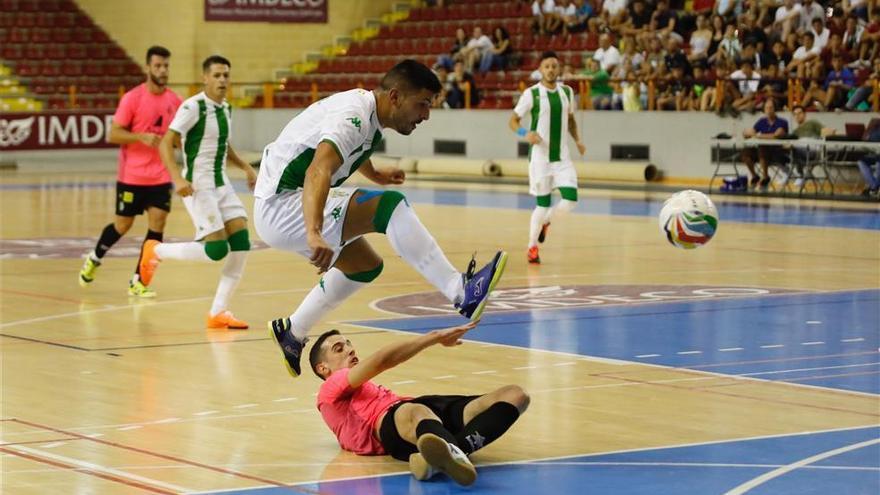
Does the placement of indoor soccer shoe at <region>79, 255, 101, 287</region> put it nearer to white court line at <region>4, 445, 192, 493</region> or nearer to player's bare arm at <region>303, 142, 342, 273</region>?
white court line at <region>4, 445, 192, 493</region>

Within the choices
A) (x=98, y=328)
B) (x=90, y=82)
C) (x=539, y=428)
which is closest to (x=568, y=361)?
(x=539, y=428)

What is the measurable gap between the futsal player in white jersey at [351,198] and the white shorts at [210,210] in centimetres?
380

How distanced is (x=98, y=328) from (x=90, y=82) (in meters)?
28.3

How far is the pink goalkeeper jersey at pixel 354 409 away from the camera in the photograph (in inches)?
288

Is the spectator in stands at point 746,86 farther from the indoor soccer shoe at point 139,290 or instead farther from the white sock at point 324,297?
the white sock at point 324,297

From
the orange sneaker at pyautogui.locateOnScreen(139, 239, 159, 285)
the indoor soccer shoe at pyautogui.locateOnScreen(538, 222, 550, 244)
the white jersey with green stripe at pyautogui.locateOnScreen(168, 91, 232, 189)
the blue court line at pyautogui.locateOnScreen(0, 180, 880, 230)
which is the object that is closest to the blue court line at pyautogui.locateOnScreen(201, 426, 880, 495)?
the white jersey with green stripe at pyautogui.locateOnScreen(168, 91, 232, 189)

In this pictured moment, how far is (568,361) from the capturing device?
402 inches

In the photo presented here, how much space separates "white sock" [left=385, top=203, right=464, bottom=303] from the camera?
25.9 ft

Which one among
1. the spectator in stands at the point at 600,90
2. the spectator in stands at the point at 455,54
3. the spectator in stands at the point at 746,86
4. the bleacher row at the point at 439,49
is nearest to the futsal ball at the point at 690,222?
the spectator in stands at the point at 746,86

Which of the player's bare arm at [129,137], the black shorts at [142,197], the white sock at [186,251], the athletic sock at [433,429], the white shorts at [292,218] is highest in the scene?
the player's bare arm at [129,137]

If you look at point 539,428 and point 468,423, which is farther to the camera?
point 539,428

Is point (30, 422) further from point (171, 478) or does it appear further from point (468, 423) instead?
Answer: point (468, 423)

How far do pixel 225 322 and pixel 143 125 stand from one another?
2.64 meters

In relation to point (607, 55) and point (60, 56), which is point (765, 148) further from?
point (60, 56)
